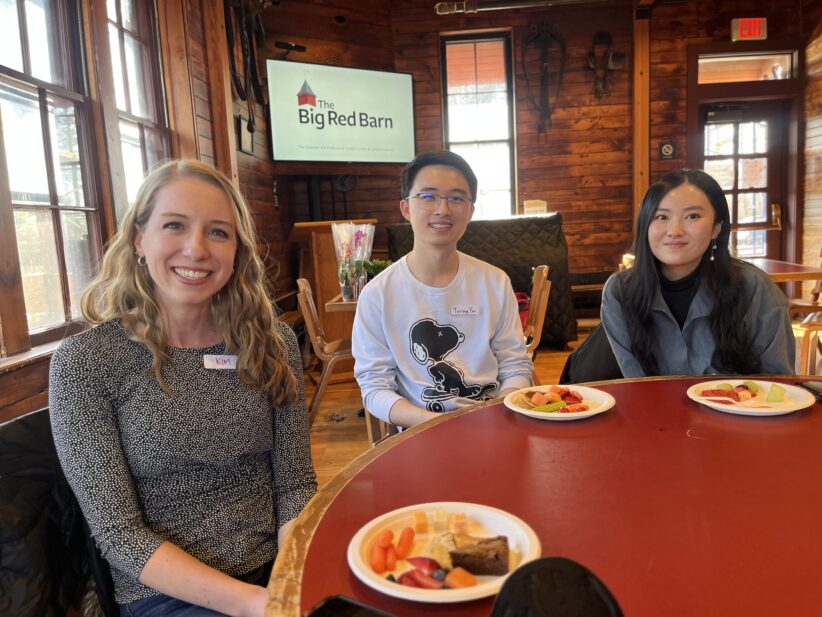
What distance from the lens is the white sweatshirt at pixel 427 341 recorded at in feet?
5.51

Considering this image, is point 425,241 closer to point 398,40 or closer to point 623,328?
point 623,328

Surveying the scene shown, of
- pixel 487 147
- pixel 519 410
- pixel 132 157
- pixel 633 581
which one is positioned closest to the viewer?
pixel 633 581

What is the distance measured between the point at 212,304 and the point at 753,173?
6.86 metres

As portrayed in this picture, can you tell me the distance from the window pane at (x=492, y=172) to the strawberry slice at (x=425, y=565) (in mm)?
6084

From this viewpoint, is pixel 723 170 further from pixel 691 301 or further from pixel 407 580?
pixel 407 580

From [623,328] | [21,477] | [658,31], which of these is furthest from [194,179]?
[658,31]

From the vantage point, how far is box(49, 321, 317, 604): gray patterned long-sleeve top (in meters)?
0.96

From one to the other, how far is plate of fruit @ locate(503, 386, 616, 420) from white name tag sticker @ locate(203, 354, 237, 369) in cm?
56

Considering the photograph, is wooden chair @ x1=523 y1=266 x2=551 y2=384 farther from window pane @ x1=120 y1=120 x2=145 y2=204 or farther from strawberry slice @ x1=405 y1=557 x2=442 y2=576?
strawberry slice @ x1=405 y1=557 x2=442 y2=576

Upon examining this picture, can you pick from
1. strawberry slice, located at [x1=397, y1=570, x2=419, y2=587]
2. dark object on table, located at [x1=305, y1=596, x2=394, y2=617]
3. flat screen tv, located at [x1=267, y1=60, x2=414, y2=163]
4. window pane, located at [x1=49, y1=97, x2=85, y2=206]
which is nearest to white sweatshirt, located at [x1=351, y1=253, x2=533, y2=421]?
strawberry slice, located at [x1=397, y1=570, x2=419, y2=587]

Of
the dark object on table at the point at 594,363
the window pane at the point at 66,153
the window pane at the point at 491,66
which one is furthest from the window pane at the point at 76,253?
the window pane at the point at 491,66

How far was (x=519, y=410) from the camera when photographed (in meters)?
1.14

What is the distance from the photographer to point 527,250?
211 inches

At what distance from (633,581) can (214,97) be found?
167 inches
